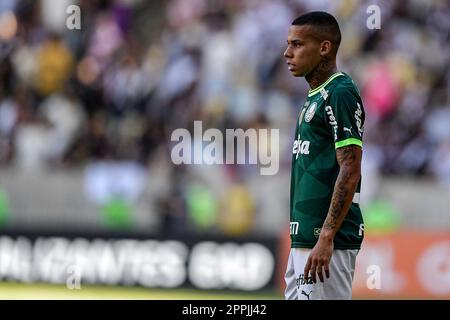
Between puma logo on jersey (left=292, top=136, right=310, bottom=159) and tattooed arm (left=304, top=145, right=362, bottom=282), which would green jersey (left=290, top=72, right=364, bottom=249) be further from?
tattooed arm (left=304, top=145, right=362, bottom=282)

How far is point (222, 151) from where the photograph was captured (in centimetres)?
1494

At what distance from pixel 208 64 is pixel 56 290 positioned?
13.2ft

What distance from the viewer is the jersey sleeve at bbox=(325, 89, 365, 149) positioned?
5.88 meters

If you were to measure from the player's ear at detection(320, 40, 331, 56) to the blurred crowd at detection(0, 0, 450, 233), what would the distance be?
8.89 meters

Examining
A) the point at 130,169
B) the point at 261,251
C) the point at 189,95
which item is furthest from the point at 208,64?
the point at 261,251

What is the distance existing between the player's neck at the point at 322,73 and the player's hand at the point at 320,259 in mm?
924

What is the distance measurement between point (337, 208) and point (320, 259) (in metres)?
0.28

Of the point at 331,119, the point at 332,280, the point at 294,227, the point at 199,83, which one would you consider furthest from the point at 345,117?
the point at 199,83

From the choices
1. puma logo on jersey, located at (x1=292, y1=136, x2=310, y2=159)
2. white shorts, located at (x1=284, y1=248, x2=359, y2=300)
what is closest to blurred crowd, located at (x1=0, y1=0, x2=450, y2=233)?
puma logo on jersey, located at (x1=292, y1=136, x2=310, y2=159)

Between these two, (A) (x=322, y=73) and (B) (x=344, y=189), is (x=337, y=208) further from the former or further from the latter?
(A) (x=322, y=73)

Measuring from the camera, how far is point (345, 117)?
19.4 ft

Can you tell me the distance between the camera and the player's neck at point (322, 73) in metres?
6.18

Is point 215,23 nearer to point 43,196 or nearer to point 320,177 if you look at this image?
point 43,196

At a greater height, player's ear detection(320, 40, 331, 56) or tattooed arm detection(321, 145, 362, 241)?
player's ear detection(320, 40, 331, 56)
